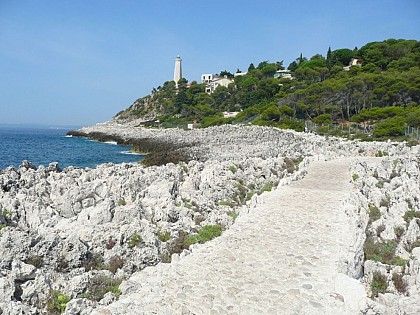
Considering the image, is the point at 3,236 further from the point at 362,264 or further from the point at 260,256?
the point at 362,264

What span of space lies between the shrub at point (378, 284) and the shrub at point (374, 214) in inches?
134

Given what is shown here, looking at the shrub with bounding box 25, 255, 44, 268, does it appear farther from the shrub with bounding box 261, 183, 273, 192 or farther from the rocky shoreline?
the shrub with bounding box 261, 183, 273, 192

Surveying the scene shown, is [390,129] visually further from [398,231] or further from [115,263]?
[115,263]

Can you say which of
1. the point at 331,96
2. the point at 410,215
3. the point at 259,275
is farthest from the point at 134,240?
the point at 331,96

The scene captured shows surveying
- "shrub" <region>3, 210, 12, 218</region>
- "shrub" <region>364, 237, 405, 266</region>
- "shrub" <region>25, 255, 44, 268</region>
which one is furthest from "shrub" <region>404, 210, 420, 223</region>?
"shrub" <region>3, 210, 12, 218</region>

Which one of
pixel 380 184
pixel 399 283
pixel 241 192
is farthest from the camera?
pixel 380 184

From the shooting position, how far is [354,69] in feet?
222

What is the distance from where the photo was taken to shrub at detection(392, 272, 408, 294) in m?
6.80

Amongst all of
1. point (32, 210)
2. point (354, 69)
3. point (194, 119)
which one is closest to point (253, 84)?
point (194, 119)

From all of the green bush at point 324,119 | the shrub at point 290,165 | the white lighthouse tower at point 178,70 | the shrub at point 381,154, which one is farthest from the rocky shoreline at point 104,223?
the white lighthouse tower at point 178,70

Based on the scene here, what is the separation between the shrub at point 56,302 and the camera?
18.3ft

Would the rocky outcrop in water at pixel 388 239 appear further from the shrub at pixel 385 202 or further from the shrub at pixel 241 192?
the shrub at pixel 241 192

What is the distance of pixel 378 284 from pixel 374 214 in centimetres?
430

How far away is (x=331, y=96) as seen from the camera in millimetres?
55531
